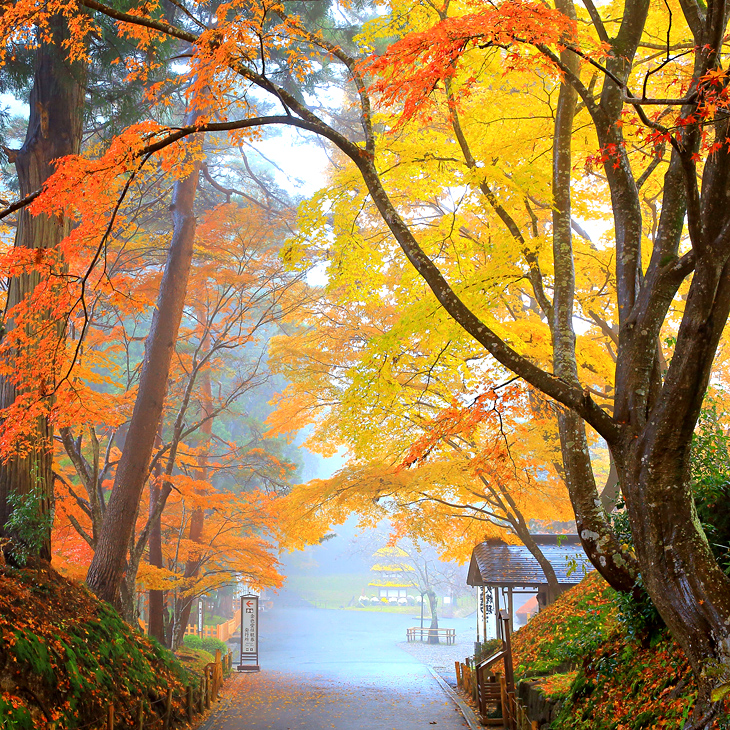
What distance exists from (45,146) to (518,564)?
14.5 meters

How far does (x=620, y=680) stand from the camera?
610 centimetres

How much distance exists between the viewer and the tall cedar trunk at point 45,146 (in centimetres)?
875

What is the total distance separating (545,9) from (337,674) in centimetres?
1753

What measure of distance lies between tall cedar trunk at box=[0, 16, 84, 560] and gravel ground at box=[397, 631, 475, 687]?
454 inches

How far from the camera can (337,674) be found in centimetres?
1780

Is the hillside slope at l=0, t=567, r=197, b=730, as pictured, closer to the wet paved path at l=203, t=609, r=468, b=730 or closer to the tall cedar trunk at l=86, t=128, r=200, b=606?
the tall cedar trunk at l=86, t=128, r=200, b=606

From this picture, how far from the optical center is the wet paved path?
34.2 feet

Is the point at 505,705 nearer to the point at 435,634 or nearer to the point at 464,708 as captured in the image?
the point at 464,708

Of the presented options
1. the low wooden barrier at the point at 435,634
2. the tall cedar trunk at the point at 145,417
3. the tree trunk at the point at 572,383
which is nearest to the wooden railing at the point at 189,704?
the tall cedar trunk at the point at 145,417

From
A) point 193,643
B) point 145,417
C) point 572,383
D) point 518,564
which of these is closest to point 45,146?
point 145,417

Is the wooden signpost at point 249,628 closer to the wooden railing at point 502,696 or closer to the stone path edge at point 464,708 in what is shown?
the stone path edge at point 464,708

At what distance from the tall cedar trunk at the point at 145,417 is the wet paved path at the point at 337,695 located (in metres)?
3.09

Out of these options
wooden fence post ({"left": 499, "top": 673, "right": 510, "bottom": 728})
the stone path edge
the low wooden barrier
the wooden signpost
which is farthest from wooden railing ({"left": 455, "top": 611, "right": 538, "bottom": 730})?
the low wooden barrier

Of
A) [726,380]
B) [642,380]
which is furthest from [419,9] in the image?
[726,380]
